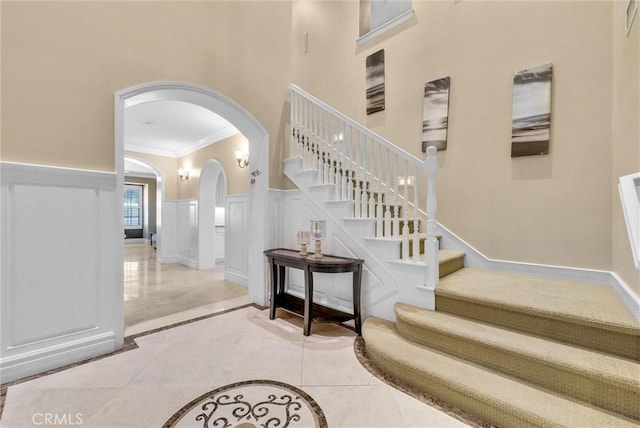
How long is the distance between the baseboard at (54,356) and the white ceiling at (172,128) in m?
2.96

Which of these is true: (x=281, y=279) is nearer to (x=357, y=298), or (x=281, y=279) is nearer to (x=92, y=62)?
(x=357, y=298)

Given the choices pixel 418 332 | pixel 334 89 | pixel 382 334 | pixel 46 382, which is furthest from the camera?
pixel 334 89

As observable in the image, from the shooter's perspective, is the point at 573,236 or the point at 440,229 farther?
the point at 440,229

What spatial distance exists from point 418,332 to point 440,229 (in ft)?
5.21

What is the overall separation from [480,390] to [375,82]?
12.4ft

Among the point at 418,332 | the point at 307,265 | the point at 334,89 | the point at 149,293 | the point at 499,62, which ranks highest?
the point at 334,89

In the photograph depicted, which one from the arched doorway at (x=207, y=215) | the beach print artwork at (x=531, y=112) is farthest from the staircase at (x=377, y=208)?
the arched doorway at (x=207, y=215)

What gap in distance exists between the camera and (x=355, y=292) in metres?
2.56

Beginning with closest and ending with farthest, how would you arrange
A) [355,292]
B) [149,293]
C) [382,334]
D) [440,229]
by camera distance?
[382,334] → [355,292] → [440,229] → [149,293]

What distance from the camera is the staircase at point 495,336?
1393 millimetres

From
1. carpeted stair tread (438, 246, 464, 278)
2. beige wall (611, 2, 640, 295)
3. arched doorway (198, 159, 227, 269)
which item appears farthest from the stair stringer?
arched doorway (198, 159, 227, 269)

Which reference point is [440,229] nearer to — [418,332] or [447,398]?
[418,332]

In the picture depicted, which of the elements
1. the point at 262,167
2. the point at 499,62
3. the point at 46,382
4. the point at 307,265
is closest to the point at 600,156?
the point at 499,62

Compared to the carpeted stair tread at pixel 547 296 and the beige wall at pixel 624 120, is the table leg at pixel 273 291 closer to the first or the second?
Result: the carpeted stair tread at pixel 547 296
